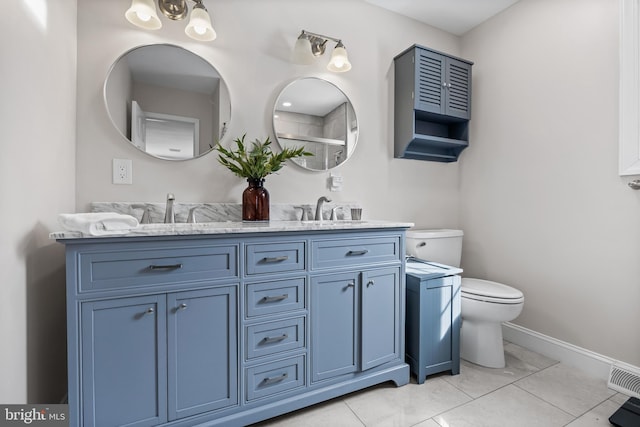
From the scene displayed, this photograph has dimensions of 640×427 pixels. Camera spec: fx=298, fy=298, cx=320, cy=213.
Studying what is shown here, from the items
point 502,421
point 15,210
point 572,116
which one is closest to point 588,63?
point 572,116

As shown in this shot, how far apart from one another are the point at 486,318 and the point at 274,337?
1329mm

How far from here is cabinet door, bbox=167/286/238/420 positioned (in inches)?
46.9

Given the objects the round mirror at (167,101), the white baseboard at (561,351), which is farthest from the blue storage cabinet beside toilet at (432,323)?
the round mirror at (167,101)

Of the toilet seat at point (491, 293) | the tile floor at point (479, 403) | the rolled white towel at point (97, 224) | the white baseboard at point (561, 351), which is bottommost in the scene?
the tile floor at point (479, 403)

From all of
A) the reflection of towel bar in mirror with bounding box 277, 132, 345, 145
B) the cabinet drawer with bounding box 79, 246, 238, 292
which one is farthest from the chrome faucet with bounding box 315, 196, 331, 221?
the cabinet drawer with bounding box 79, 246, 238, 292

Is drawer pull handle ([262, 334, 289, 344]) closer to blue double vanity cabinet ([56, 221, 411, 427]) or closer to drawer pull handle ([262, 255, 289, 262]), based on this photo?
blue double vanity cabinet ([56, 221, 411, 427])

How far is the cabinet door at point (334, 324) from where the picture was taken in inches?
57.6

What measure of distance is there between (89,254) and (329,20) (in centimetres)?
205

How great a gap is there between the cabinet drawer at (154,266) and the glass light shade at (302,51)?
1.36 metres

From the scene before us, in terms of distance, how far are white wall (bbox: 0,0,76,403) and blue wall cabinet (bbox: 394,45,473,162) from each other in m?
2.02

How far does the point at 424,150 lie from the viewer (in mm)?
2480

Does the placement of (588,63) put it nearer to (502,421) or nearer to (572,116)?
(572,116)

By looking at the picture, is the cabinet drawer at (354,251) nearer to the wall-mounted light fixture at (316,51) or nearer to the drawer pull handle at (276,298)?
the drawer pull handle at (276,298)

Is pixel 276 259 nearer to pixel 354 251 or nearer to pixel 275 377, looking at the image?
pixel 354 251
